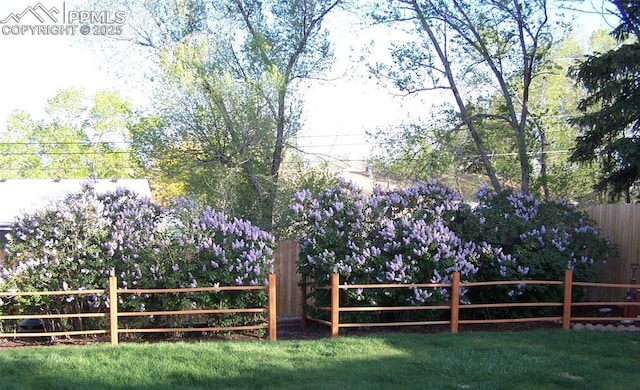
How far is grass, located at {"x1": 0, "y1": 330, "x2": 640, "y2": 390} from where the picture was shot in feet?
21.0

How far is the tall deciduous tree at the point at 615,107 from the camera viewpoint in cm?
1138

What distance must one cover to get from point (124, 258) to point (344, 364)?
4.07 meters

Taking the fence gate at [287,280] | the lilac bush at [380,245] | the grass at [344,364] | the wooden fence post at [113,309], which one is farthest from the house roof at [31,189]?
the grass at [344,364]

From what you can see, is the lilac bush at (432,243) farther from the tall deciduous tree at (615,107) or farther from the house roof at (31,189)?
the house roof at (31,189)

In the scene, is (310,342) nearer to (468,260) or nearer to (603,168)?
(468,260)

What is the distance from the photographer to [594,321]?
33.5 feet

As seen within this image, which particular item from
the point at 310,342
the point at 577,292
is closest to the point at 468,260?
the point at 577,292

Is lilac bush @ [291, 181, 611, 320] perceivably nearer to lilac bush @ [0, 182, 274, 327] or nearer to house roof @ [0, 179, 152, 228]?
lilac bush @ [0, 182, 274, 327]

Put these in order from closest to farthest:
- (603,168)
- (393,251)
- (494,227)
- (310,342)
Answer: (310,342) → (393,251) → (494,227) → (603,168)

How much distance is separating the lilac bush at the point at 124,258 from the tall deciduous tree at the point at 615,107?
7.14 meters

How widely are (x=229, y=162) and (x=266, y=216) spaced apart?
1.45 meters

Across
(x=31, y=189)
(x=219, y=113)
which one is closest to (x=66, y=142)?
(x=31, y=189)

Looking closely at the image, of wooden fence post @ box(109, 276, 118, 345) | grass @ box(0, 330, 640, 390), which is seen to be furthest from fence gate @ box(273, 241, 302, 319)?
wooden fence post @ box(109, 276, 118, 345)

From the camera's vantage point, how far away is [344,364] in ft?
23.5
